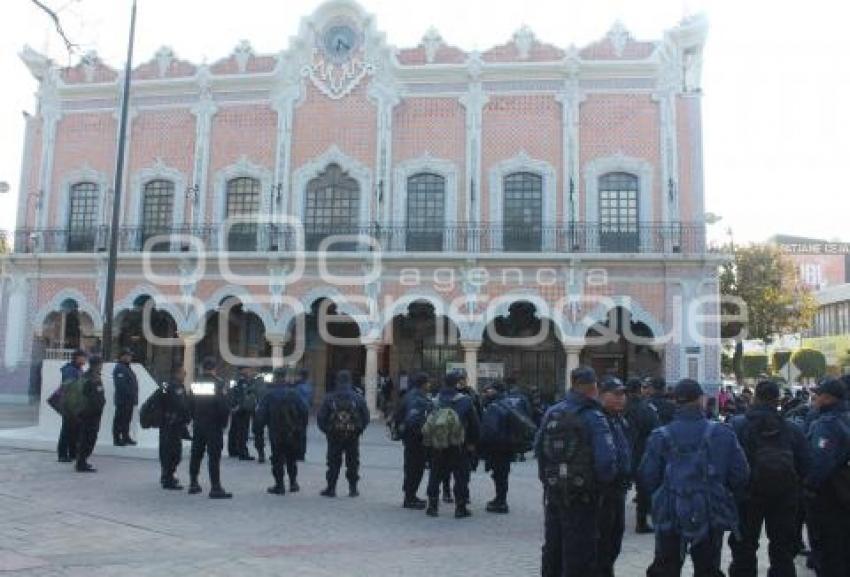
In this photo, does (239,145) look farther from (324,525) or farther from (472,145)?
(324,525)

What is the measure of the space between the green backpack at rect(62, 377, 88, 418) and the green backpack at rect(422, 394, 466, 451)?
5.95m

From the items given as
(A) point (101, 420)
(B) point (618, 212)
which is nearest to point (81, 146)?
(A) point (101, 420)

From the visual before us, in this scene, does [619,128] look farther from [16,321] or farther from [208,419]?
[16,321]

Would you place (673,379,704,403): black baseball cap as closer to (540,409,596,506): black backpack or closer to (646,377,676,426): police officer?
(540,409,596,506): black backpack

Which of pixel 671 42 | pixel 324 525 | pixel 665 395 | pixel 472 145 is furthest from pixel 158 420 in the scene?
pixel 671 42

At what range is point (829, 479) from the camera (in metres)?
7.16

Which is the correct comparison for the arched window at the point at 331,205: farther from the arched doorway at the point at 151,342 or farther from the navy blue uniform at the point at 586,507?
the navy blue uniform at the point at 586,507

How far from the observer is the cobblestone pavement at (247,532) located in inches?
Result: 296

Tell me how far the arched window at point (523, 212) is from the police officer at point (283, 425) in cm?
1406

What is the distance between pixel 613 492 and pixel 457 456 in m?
3.77

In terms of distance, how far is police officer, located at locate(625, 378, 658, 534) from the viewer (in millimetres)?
9781

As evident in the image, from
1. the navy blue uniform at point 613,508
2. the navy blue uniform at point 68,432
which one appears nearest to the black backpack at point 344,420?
the navy blue uniform at point 68,432

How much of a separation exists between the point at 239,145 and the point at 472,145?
7.64 m

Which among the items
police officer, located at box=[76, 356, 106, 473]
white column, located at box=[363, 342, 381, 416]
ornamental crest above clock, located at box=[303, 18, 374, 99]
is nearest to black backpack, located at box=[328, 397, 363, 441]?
police officer, located at box=[76, 356, 106, 473]
